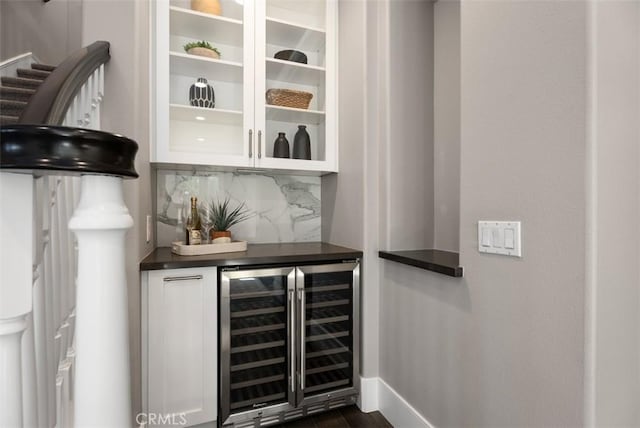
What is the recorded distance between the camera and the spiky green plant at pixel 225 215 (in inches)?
83.5

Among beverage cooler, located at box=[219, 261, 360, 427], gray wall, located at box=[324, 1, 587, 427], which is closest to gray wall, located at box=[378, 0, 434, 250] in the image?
gray wall, located at box=[324, 1, 587, 427]

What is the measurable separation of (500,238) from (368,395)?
1.32m

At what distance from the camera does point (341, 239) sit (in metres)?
2.28

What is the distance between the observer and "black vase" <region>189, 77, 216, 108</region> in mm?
2062

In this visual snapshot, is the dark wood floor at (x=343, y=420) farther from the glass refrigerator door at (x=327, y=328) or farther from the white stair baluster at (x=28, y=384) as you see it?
the white stair baluster at (x=28, y=384)

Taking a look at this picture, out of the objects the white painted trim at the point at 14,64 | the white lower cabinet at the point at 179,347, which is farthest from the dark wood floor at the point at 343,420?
the white painted trim at the point at 14,64

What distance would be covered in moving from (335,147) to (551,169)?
1464 millimetres

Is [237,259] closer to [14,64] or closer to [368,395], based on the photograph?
[368,395]

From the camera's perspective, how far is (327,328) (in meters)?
1.94

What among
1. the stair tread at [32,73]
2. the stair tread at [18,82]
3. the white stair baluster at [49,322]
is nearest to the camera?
the white stair baluster at [49,322]

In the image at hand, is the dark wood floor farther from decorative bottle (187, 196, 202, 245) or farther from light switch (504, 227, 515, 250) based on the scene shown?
light switch (504, 227, 515, 250)

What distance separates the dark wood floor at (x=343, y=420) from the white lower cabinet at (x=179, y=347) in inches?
20.4

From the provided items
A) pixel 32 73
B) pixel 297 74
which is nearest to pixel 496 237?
pixel 297 74

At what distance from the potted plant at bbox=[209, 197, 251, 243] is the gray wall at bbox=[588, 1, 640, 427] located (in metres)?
1.77
